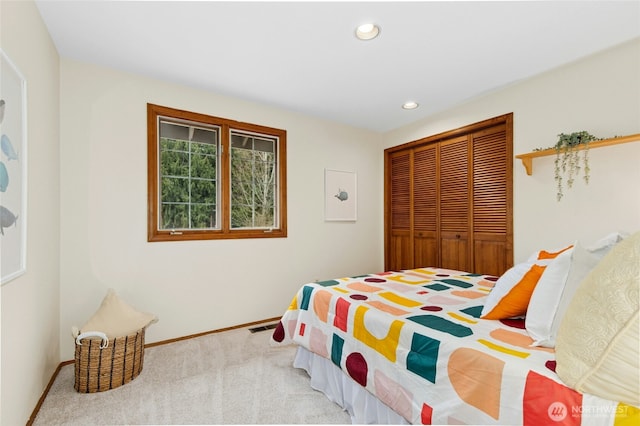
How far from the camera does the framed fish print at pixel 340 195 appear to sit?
4.02m

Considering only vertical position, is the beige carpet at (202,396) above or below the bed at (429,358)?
below

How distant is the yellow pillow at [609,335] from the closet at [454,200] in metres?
2.21

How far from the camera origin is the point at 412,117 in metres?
3.91

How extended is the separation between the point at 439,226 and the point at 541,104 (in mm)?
1592

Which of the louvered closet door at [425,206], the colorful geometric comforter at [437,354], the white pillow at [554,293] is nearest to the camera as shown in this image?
the colorful geometric comforter at [437,354]

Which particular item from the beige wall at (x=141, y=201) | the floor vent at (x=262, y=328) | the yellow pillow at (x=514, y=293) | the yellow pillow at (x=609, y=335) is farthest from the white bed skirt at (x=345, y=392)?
the beige wall at (x=141, y=201)

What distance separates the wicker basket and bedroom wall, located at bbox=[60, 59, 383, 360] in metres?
0.59

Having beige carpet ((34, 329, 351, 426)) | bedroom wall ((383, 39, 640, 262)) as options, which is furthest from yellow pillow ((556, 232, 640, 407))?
bedroom wall ((383, 39, 640, 262))

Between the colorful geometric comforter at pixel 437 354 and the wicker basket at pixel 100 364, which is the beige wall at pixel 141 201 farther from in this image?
the colorful geometric comforter at pixel 437 354

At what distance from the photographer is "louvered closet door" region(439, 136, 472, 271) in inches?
137

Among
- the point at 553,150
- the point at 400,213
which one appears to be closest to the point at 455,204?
the point at 400,213

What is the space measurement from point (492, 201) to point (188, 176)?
3140mm

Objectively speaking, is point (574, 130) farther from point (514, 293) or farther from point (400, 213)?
point (400, 213)

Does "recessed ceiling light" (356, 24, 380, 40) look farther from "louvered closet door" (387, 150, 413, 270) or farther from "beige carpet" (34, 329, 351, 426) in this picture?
"beige carpet" (34, 329, 351, 426)
